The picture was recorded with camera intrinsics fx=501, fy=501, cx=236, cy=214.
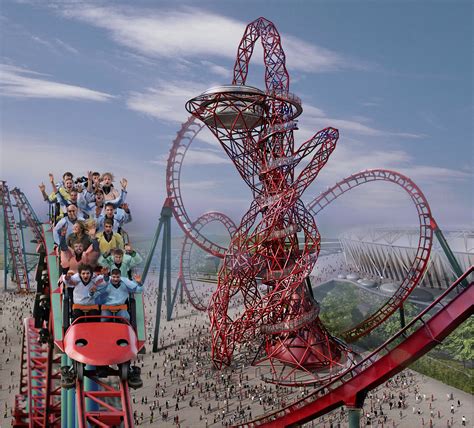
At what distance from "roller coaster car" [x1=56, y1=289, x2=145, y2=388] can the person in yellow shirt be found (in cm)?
186

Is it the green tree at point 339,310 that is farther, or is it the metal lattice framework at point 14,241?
the metal lattice framework at point 14,241

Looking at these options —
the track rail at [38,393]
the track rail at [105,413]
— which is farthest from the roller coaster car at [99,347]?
the track rail at [38,393]

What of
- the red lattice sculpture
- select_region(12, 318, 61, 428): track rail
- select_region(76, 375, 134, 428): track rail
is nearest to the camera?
select_region(76, 375, 134, 428): track rail

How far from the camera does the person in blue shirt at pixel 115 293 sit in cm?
839

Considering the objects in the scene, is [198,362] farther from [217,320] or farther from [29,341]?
[29,341]

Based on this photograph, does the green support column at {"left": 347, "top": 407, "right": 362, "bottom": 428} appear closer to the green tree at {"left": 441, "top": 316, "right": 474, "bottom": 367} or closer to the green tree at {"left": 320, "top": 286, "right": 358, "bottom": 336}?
the green tree at {"left": 441, "top": 316, "right": 474, "bottom": 367}

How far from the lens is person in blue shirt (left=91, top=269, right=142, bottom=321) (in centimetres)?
839

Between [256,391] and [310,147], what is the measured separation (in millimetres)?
10628

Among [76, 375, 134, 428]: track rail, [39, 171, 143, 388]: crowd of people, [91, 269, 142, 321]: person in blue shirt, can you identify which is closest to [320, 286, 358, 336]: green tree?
[39, 171, 143, 388]: crowd of people

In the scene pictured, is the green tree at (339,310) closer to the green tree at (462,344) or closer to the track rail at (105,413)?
the green tree at (462,344)

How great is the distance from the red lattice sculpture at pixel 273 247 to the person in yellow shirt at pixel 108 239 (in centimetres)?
1249

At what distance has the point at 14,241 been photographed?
155ft

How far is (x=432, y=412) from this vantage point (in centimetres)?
1938

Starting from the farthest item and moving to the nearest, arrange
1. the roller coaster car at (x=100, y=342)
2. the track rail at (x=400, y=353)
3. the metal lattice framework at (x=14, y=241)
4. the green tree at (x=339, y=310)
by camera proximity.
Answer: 1. the metal lattice framework at (x=14, y=241)
2. the green tree at (x=339, y=310)
3. the track rail at (x=400, y=353)
4. the roller coaster car at (x=100, y=342)
